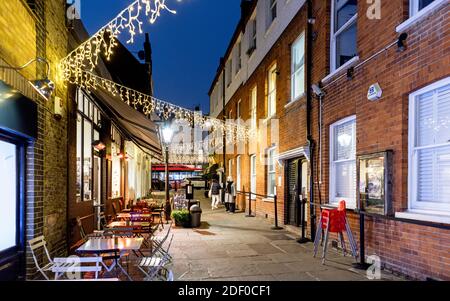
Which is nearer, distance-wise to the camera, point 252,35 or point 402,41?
point 402,41

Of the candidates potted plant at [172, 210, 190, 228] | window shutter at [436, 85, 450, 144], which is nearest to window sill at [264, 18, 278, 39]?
potted plant at [172, 210, 190, 228]

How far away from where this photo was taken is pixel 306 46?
9.85m

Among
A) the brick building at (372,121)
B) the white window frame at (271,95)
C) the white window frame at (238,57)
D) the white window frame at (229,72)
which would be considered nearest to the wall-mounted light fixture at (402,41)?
the brick building at (372,121)

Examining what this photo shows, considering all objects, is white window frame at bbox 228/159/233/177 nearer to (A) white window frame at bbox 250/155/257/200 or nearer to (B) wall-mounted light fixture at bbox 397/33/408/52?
(A) white window frame at bbox 250/155/257/200

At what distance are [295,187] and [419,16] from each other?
6443mm

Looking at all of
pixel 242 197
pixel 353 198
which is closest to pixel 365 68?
pixel 353 198

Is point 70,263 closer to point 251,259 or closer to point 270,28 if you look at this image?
point 251,259

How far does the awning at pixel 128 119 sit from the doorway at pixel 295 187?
4446 mm

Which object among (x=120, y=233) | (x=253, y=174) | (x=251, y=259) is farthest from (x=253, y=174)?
(x=120, y=233)

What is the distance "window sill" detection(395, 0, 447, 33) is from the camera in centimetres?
512

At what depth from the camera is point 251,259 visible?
24.0 ft

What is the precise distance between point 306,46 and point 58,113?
20.8 feet

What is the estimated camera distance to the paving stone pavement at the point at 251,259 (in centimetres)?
Result: 601

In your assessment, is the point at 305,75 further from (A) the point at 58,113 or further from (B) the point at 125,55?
(B) the point at 125,55
